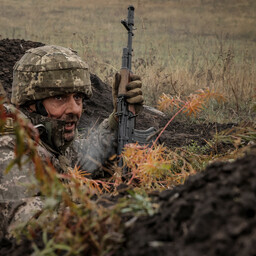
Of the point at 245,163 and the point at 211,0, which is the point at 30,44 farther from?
the point at 211,0

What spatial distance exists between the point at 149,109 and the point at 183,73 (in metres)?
1.58

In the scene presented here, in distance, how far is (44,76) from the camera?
8.30 feet

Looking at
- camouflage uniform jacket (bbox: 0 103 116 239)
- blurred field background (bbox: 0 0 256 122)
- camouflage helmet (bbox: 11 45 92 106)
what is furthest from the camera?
blurred field background (bbox: 0 0 256 122)

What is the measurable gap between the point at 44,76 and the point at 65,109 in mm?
294

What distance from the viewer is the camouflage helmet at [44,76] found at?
8.29ft

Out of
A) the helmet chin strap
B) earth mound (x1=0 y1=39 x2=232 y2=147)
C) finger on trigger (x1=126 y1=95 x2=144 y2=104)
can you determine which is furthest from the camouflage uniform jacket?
earth mound (x1=0 y1=39 x2=232 y2=147)

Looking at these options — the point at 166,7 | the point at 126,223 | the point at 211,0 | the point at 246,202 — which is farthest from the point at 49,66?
the point at 211,0

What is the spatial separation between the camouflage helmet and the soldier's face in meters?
0.07

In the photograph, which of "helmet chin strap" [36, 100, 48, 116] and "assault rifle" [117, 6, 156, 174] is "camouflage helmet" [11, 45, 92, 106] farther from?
"assault rifle" [117, 6, 156, 174]

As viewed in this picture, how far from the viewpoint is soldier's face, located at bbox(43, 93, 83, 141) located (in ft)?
8.57

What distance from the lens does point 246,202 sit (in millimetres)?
670

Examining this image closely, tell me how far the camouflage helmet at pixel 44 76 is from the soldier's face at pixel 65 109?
0.07m

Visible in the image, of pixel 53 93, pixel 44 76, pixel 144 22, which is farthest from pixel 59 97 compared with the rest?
pixel 144 22

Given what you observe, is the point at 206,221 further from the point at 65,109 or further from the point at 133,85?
the point at 133,85
